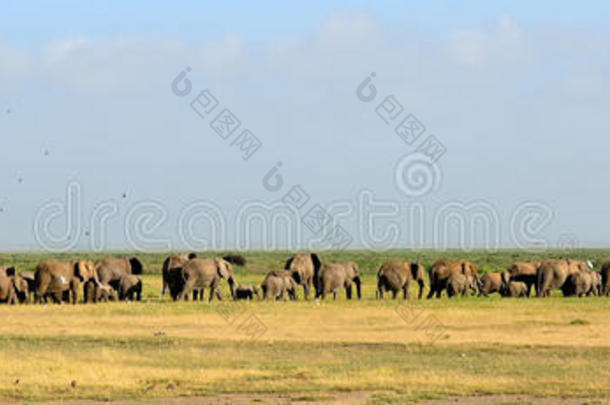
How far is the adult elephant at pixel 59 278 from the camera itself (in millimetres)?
47125

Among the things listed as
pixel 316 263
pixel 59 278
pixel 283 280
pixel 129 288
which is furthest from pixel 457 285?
pixel 59 278

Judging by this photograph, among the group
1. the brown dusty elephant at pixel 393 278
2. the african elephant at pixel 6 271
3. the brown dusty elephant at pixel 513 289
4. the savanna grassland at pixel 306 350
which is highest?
the african elephant at pixel 6 271

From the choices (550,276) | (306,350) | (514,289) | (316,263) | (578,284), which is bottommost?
(306,350)

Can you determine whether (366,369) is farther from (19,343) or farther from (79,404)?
(19,343)

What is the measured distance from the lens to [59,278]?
47.4m

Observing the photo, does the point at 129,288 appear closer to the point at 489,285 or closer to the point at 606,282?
the point at 489,285

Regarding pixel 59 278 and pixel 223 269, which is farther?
pixel 223 269

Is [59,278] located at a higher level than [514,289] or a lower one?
higher

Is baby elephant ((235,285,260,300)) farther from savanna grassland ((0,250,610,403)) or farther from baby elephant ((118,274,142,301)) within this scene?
savanna grassland ((0,250,610,403))

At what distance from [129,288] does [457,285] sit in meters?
13.9

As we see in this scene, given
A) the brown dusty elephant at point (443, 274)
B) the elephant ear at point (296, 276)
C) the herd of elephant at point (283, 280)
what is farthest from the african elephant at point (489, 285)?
the elephant ear at point (296, 276)

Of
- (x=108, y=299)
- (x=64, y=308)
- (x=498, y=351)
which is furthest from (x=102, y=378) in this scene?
(x=108, y=299)

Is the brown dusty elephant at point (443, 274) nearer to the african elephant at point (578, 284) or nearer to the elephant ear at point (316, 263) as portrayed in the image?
the african elephant at point (578, 284)

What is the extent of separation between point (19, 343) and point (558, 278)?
1168 inches
